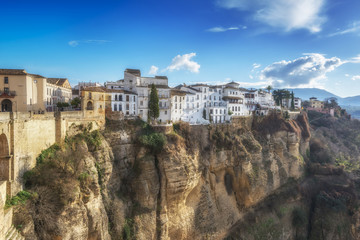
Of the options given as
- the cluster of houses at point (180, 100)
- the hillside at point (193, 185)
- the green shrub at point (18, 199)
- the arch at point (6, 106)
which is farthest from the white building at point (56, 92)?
the green shrub at point (18, 199)

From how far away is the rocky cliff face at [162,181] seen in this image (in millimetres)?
14445

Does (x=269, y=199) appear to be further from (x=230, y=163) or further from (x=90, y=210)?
(x=90, y=210)

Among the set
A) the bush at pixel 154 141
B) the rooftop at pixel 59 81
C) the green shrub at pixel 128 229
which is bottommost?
the green shrub at pixel 128 229

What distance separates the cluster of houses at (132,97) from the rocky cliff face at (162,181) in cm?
280

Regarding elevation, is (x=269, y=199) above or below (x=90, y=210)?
below

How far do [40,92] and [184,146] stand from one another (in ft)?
51.3

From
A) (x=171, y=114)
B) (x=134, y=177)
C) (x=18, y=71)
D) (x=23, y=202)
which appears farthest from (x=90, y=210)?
(x=171, y=114)

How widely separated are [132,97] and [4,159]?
615 inches

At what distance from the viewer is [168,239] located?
22516 millimetres

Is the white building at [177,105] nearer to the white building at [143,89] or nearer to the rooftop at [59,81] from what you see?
the white building at [143,89]

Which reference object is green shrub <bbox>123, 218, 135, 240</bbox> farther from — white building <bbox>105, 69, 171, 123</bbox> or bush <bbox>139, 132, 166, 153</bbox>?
white building <bbox>105, 69, 171, 123</bbox>

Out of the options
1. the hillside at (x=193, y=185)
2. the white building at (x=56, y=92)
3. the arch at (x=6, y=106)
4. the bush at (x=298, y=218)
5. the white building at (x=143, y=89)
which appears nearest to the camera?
the hillside at (x=193, y=185)

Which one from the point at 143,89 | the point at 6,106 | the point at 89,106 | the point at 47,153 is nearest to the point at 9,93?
the point at 6,106

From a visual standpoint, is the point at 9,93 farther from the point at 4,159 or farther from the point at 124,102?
the point at 124,102
